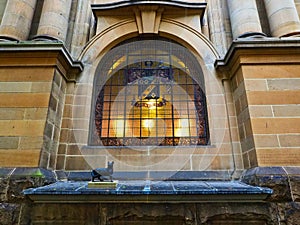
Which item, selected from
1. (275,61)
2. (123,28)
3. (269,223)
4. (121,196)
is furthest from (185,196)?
(123,28)

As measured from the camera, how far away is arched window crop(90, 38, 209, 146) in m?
5.79

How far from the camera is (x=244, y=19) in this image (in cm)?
606

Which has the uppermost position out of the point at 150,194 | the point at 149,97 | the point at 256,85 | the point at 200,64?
the point at 200,64

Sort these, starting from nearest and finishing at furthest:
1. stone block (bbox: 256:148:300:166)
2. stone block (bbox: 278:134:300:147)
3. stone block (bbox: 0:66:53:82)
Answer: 1. stone block (bbox: 256:148:300:166)
2. stone block (bbox: 278:134:300:147)
3. stone block (bbox: 0:66:53:82)

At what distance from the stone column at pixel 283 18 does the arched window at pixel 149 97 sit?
7.71ft

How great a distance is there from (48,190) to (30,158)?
1.05 meters

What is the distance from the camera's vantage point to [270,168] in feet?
13.8

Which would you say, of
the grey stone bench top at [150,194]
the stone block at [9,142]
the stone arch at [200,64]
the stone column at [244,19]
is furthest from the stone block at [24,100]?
the stone column at [244,19]

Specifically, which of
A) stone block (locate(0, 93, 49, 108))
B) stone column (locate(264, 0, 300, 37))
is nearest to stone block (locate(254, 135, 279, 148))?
stone column (locate(264, 0, 300, 37))

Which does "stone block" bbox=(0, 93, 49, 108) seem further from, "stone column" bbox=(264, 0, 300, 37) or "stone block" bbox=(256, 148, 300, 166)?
"stone column" bbox=(264, 0, 300, 37)

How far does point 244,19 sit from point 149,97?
3421mm

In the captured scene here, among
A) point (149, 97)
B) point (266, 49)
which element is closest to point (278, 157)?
point (266, 49)

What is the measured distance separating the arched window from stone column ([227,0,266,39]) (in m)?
1.43

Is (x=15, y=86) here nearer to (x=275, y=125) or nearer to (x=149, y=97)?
(x=149, y=97)
